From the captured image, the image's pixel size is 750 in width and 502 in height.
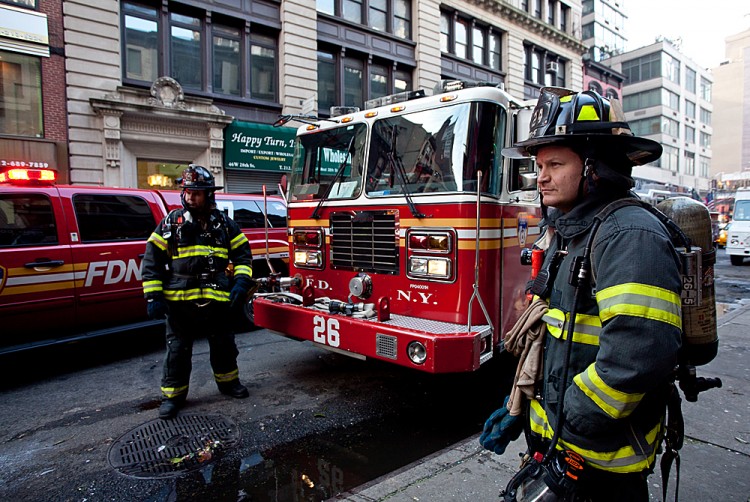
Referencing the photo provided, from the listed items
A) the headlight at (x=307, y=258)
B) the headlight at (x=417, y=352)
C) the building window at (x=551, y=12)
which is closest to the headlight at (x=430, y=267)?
the headlight at (x=417, y=352)

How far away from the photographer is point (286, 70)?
15500 millimetres

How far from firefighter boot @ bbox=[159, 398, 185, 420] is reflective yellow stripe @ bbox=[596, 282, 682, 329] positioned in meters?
3.85

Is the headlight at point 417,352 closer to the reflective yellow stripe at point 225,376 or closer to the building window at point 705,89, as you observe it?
the reflective yellow stripe at point 225,376

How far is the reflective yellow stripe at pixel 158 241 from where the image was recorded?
13.7ft

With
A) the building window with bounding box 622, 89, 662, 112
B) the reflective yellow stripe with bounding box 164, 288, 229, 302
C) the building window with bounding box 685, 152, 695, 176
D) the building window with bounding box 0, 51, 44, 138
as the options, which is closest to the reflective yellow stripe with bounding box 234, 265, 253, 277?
the reflective yellow stripe with bounding box 164, 288, 229, 302

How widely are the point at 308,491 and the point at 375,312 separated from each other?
5.15 feet

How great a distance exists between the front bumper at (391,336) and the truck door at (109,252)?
2180mm

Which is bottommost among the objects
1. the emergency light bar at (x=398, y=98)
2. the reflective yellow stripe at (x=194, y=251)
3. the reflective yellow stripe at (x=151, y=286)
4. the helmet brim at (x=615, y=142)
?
the reflective yellow stripe at (x=151, y=286)

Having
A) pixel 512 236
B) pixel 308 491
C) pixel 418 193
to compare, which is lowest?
pixel 308 491

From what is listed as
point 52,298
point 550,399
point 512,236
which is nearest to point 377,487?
point 550,399

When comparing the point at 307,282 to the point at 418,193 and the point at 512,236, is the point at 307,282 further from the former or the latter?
the point at 512,236

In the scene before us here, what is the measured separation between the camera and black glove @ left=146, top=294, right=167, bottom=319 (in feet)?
13.2

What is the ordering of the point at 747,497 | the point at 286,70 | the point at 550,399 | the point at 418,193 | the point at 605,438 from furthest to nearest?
1. the point at 286,70
2. the point at 418,193
3. the point at 747,497
4. the point at 550,399
5. the point at 605,438

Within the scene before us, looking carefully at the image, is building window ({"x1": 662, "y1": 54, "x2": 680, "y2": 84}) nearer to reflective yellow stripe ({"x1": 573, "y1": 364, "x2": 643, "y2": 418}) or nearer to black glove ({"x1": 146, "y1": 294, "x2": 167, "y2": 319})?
black glove ({"x1": 146, "y1": 294, "x2": 167, "y2": 319})
